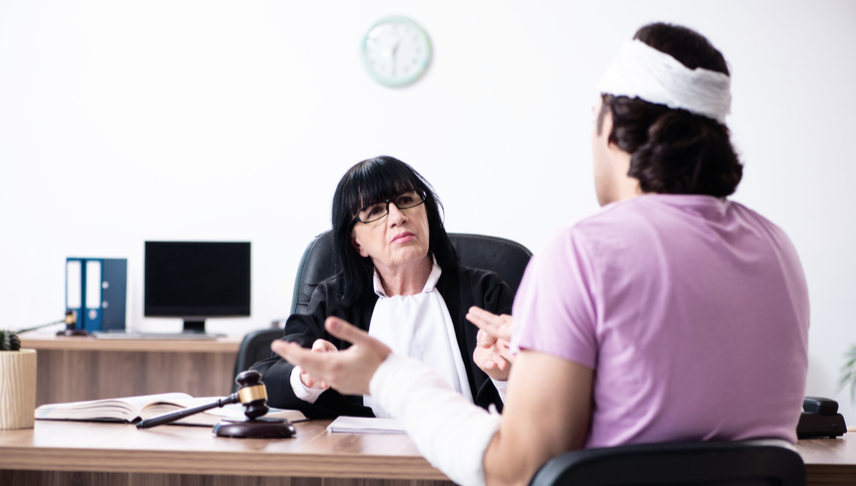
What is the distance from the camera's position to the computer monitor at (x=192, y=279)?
379 centimetres

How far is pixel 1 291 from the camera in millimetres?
4016

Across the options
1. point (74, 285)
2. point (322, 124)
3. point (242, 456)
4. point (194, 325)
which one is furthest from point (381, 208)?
point (74, 285)

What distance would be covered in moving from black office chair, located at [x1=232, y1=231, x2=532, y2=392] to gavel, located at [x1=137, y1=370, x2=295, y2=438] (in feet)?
2.48

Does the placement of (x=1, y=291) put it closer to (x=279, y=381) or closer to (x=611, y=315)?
(x=279, y=381)

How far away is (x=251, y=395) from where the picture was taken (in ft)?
3.72

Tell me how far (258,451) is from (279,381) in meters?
0.50

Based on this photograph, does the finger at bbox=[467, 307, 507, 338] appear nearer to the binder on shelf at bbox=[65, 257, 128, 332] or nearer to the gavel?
the gavel

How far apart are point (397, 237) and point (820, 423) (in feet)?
3.30

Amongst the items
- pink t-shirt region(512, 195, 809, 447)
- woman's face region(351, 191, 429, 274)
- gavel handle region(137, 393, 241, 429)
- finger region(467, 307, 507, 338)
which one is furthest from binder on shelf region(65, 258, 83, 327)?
pink t-shirt region(512, 195, 809, 447)

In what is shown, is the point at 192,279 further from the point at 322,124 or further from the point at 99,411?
the point at 99,411

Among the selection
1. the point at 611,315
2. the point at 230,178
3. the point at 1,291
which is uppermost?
the point at 230,178

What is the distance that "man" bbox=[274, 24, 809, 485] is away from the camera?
74 centimetres

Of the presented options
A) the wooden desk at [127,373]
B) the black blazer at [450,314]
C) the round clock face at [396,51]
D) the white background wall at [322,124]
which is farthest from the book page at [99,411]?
the round clock face at [396,51]

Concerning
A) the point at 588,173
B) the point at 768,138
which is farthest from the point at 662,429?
the point at 768,138
